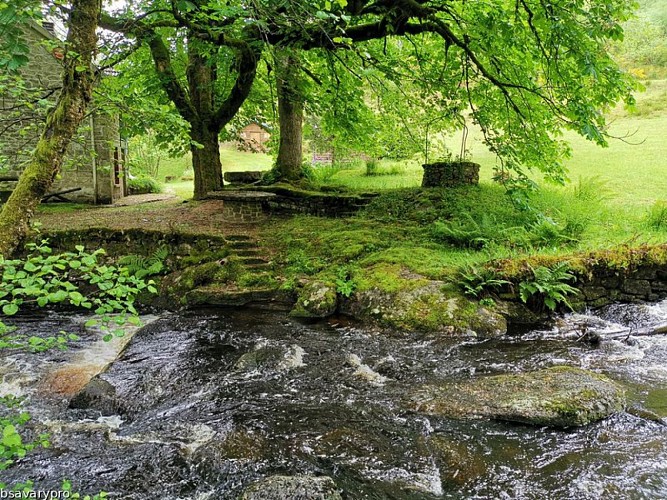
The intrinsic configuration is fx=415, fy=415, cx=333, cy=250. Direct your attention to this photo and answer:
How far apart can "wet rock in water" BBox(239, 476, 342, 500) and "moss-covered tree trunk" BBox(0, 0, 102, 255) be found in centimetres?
253

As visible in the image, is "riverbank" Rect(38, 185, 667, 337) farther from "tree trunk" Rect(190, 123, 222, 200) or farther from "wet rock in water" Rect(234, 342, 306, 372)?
"tree trunk" Rect(190, 123, 222, 200)

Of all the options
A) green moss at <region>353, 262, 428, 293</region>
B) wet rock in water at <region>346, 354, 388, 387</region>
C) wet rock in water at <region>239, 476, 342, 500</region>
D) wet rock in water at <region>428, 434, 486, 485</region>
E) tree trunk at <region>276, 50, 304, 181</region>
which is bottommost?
wet rock in water at <region>346, 354, 388, 387</region>

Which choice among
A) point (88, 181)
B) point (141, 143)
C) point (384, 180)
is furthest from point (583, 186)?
point (141, 143)

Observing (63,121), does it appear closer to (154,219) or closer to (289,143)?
(154,219)

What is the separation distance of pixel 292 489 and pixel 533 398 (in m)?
2.60

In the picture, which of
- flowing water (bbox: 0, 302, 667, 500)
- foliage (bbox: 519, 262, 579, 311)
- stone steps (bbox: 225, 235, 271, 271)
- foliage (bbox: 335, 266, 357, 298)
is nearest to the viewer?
flowing water (bbox: 0, 302, 667, 500)

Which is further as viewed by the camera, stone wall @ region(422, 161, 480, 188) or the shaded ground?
stone wall @ region(422, 161, 480, 188)

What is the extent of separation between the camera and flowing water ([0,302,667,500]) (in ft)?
10.9

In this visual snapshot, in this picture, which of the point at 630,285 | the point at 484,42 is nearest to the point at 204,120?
the point at 484,42

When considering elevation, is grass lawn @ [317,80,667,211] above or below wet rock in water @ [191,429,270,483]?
above

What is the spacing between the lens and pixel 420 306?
6.80 m

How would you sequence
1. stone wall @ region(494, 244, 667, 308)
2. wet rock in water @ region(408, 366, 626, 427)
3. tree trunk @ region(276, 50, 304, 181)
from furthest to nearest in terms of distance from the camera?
tree trunk @ region(276, 50, 304, 181), stone wall @ region(494, 244, 667, 308), wet rock in water @ region(408, 366, 626, 427)

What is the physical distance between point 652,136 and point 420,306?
17.4m

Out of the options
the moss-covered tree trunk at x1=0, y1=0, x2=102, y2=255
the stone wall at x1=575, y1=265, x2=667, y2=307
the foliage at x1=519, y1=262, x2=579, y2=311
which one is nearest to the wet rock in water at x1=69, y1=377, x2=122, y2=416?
the moss-covered tree trunk at x1=0, y1=0, x2=102, y2=255
